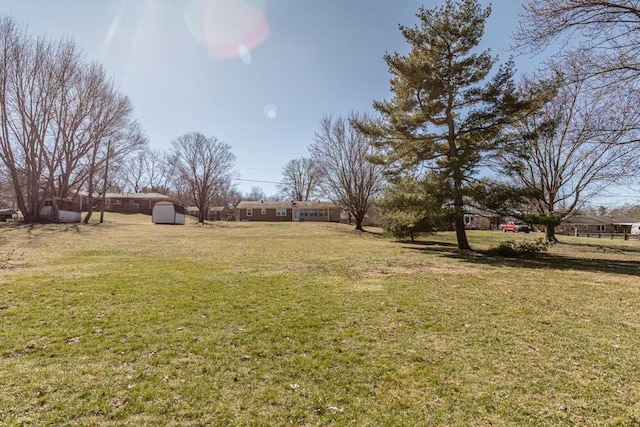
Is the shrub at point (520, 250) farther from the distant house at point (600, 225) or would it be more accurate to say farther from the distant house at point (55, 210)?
the distant house at point (600, 225)

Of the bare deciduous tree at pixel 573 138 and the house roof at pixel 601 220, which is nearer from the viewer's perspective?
the bare deciduous tree at pixel 573 138

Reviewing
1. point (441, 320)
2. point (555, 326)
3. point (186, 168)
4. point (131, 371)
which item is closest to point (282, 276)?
point (441, 320)

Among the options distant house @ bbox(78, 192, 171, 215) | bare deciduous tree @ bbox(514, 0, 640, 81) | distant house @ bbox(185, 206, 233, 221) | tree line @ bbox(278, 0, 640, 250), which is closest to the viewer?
bare deciduous tree @ bbox(514, 0, 640, 81)

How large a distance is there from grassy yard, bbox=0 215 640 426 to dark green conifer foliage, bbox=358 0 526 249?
8.07 metres

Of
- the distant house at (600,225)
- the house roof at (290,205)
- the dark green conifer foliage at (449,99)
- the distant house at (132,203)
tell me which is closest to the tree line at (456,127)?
the dark green conifer foliage at (449,99)

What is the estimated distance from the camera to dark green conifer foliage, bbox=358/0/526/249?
1380 centimetres

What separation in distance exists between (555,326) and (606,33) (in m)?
6.66

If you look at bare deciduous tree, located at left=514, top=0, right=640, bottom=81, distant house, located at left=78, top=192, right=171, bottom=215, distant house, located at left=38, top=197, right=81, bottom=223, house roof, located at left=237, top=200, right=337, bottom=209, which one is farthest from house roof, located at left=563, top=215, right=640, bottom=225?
distant house, located at left=38, top=197, right=81, bottom=223

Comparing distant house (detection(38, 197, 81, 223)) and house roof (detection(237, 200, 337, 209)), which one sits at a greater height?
house roof (detection(237, 200, 337, 209))

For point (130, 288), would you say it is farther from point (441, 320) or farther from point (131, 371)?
point (441, 320)

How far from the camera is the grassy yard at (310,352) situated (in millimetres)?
2799

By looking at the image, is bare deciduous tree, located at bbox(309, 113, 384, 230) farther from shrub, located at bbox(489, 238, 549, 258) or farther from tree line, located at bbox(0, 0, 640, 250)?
shrub, located at bbox(489, 238, 549, 258)

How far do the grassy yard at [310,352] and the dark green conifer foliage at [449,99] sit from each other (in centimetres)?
807

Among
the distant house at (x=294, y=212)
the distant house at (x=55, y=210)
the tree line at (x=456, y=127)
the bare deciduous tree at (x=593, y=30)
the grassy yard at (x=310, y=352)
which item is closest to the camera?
the grassy yard at (x=310, y=352)
